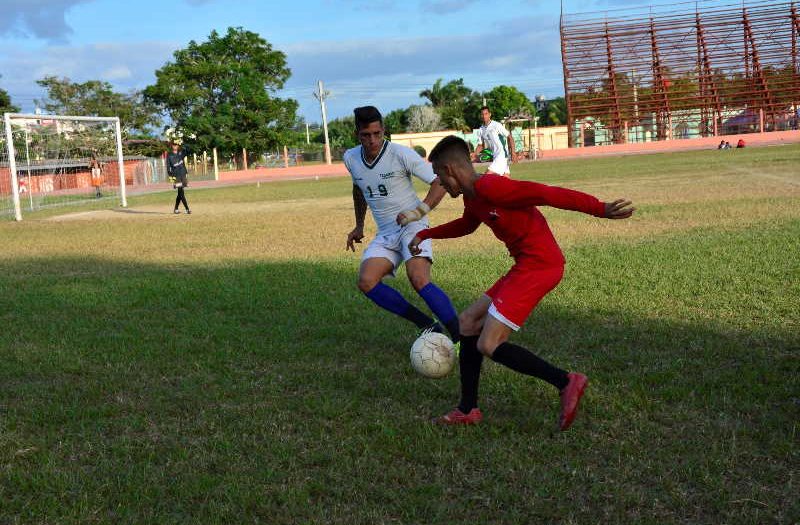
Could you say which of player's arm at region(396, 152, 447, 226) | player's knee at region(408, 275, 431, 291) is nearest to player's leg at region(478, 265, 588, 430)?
player's arm at region(396, 152, 447, 226)

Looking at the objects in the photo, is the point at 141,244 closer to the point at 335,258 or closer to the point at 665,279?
the point at 335,258

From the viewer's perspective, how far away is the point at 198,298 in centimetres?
870

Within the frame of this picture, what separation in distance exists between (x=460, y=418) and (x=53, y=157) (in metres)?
26.6

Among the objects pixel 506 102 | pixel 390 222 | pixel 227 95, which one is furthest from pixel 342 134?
pixel 390 222

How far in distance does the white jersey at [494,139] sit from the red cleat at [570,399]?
11.8 metres

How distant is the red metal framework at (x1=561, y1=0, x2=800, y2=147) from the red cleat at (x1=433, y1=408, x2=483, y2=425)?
57625 millimetres

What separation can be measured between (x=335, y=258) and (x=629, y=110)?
54.3 m

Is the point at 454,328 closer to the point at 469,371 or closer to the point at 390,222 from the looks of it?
the point at 390,222

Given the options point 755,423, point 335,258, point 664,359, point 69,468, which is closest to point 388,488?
point 69,468

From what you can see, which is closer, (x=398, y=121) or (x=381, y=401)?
(x=381, y=401)

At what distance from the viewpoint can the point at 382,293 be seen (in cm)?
632

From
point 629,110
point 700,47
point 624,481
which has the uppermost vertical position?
point 700,47

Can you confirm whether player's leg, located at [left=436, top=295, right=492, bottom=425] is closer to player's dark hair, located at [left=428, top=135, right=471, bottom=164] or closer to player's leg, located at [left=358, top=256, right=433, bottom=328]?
player's dark hair, located at [left=428, top=135, right=471, bottom=164]

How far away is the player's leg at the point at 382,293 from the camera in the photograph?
6277 millimetres
